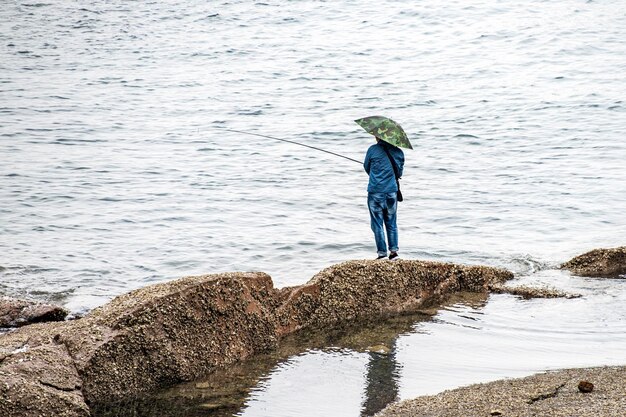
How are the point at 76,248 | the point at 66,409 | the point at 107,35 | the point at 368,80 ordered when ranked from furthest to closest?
the point at 107,35, the point at 368,80, the point at 76,248, the point at 66,409

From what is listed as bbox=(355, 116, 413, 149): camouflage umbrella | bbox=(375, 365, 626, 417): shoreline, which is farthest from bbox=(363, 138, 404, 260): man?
bbox=(375, 365, 626, 417): shoreline

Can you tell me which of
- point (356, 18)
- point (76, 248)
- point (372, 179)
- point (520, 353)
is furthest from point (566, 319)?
point (356, 18)

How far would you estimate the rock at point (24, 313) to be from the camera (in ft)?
32.9

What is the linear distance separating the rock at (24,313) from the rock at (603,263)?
648cm

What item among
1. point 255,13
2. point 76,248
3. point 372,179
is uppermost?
point 255,13

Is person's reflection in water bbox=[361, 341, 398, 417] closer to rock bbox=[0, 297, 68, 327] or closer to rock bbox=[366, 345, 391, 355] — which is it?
rock bbox=[366, 345, 391, 355]

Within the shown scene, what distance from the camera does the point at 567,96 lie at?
2806cm

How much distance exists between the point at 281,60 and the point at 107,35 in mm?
8399

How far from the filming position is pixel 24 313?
1017cm

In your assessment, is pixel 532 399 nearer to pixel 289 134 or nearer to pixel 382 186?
pixel 382 186

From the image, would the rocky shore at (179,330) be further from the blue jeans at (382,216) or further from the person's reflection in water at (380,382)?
the blue jeans at (382,216)

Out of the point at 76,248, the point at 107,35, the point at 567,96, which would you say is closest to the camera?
the point at 76,248

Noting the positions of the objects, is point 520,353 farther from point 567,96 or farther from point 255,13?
point 255,13

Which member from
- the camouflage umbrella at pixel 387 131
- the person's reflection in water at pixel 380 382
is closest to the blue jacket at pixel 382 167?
the camouflage umbrella at pixel 387 131
